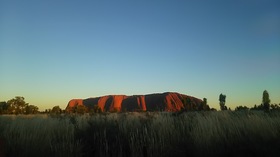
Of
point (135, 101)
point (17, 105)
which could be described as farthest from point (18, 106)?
point (135, 101)

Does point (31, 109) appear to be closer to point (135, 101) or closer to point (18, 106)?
point (18, 106)

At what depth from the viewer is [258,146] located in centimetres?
771

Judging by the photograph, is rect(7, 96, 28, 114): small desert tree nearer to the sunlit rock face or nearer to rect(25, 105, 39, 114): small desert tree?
rect(25, 105, 39, 114): small desert tree

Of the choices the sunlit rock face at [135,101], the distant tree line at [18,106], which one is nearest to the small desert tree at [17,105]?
the distant tree line at [18,106]

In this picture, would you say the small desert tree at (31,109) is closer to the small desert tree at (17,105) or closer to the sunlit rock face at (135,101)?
the small desert tree at (17,105)

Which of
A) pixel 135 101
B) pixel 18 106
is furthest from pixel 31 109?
pixel 135 101

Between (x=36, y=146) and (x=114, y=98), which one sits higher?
(x=114, y=98)

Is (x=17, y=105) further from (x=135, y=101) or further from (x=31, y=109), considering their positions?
(x=135, y=101)

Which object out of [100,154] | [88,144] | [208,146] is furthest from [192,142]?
[88,144]

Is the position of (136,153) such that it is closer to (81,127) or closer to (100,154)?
(100,154)

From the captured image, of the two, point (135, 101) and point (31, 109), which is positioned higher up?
point (135, 101)

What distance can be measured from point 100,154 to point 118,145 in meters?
1.10

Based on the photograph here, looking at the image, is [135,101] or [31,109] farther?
[135,101]

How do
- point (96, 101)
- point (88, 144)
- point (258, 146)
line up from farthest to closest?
1. point (96, 101)
2. point (88, 144)
3. point (258, 146)
